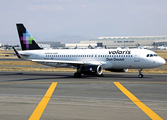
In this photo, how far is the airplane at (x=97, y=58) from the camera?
106 ft

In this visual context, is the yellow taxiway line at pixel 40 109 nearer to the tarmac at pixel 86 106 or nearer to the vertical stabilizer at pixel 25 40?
the tarmac at pixel 86 106

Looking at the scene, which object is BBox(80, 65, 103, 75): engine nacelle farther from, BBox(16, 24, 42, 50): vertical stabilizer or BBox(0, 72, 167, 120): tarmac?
BBox(0, 72, 167, 120): tarmac

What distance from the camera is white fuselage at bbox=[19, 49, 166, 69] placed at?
107ft

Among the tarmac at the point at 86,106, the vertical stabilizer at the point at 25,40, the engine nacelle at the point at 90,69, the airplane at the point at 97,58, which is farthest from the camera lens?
the vertical stabilizer at the point at 25,40

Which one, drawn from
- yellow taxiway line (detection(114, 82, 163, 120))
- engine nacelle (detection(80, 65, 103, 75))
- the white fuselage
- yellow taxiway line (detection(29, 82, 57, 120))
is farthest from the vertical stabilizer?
yellow taxiway line (detection(114, 82, 163, 120))

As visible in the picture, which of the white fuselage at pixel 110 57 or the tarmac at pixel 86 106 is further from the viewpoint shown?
the white fuselage at pixel 110 57

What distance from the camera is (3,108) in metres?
14.5

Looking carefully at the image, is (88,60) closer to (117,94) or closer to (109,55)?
(109,55)

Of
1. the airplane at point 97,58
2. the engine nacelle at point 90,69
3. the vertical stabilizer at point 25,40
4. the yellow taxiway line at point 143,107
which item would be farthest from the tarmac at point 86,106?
the vertical stabilizer at point 25,40

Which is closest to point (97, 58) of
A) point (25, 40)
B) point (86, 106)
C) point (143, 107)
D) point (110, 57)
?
point (110, 57)

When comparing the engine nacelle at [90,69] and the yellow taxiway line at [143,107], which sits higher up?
the engine nacelle at [90,69]

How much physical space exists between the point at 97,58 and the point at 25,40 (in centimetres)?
1275

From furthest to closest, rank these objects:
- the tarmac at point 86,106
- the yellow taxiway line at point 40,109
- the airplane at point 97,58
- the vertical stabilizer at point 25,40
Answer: the vertical stabilizer at point 25,40, the airplane at point 97,58, the tarmac at point 86,106, the yellow taxiway line at point 40,109

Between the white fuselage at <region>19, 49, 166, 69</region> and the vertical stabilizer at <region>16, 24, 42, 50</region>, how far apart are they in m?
1.55
